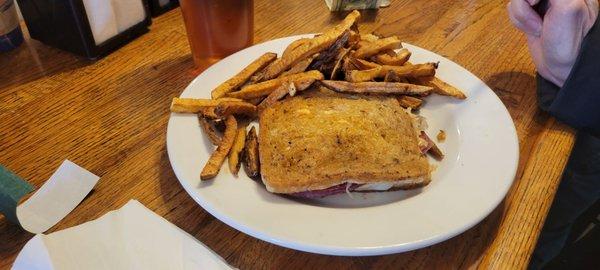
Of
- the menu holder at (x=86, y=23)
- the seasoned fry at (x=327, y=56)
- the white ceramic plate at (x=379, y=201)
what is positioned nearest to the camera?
the white ceramic plate at (x=379, y=201)

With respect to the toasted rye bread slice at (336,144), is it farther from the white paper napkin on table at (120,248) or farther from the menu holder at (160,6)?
the menu holder at (160,6)

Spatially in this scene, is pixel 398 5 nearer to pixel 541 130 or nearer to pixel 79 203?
pixel 541 130

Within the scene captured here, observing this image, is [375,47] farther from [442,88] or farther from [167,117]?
[167,117]

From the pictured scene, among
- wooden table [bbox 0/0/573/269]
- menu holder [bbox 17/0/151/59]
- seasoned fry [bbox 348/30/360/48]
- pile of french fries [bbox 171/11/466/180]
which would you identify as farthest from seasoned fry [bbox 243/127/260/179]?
menu holder [bbox 17/0/151/59]

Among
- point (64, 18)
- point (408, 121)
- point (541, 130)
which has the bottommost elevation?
point (541, 130)

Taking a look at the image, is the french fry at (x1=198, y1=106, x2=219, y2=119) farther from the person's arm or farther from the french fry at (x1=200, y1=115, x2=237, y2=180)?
the person's arm

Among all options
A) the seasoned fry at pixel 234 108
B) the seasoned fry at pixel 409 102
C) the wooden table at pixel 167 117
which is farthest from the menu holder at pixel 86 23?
the seasoned fry at pixel 409 102

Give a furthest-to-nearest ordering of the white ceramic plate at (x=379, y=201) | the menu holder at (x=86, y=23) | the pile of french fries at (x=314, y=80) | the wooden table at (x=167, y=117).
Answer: the menu holder at (x=86, y=23) < the pile of french fries at (x=314, y=80) < the wooden table at (x=167, y=117) < the white ceramic plate at (x=379, y=201)

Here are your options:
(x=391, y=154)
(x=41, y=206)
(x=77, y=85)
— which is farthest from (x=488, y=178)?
(x=77, y=85)
